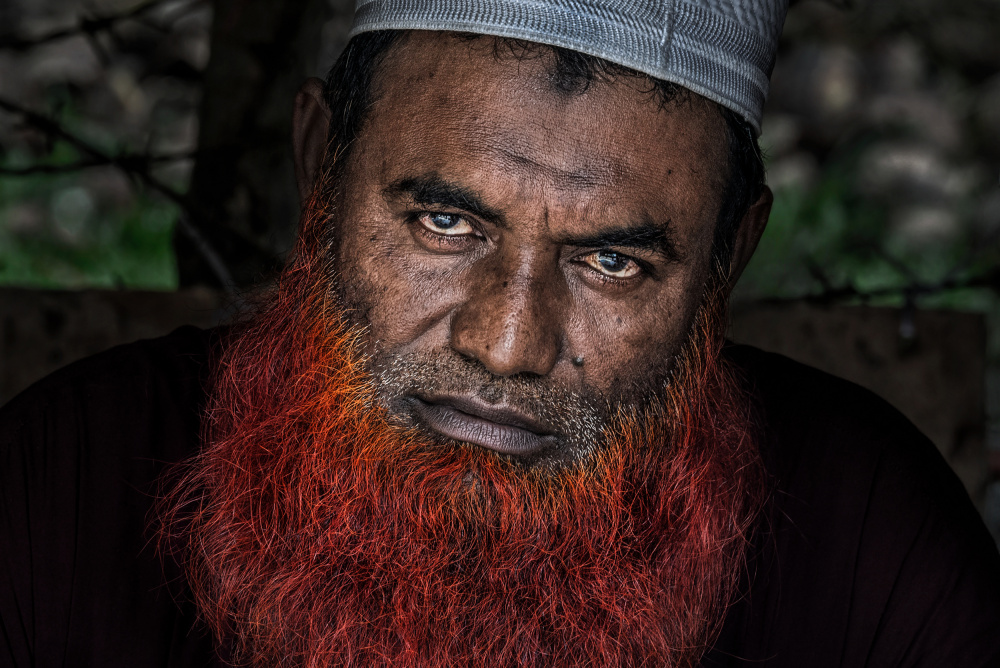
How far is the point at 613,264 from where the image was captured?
166 centimetres

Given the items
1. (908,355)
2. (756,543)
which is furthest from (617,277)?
(908,355)

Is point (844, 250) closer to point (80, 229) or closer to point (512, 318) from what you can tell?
point (512, 318)


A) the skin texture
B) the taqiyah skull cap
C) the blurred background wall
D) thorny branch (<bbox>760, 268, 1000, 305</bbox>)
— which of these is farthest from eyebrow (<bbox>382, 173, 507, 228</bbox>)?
thorny branch (<bbox>760, 268, 1000, 305</bbox>)

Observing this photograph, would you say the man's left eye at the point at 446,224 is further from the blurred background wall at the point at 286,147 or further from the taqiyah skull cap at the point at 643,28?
the blurred background wall at the point at 286,147

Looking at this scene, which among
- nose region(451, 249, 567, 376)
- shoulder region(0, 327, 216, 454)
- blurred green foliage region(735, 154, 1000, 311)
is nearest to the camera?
nose region(451, 249, 567, 376)

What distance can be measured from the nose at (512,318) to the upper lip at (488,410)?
6 cm

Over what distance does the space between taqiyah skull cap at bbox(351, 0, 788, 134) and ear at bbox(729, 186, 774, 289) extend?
0.26m

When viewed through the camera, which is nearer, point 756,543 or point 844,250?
point 756,543

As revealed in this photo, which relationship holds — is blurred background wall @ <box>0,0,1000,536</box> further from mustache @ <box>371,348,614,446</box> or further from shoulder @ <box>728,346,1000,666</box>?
mustache @ <box>371,348,614,446</box>

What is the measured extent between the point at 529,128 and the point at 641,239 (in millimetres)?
259

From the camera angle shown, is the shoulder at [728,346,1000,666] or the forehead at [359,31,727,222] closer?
the forehead at [359,31,727,222]

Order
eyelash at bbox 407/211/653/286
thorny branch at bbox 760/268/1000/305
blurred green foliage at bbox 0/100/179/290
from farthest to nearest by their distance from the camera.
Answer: blurred green foliage at bbox 0/100/179/290
thorny branch at bbox 760/268/1000/305
eyelash at bbox 407/211/653/286

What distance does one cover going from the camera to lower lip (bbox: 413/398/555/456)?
1.56m

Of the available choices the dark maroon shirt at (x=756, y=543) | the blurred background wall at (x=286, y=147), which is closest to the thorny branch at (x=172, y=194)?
the blurred background wall at (x=286, y=147)
